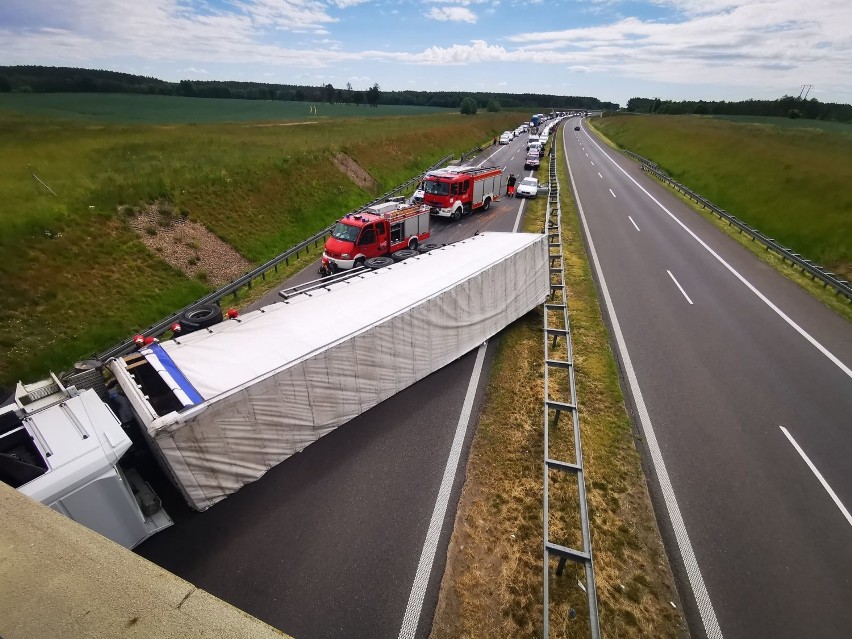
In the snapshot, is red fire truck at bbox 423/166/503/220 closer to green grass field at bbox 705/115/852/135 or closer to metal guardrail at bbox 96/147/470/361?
metal guardrail at bbox 96/147/470/361

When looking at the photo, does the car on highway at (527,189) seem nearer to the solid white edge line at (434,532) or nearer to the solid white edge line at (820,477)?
the solid white edge line at (434,532)

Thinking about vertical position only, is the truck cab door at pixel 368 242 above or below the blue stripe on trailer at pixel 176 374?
below

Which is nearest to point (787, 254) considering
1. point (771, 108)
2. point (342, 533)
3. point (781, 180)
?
point (781, 180)

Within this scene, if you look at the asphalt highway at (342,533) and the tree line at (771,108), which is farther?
the tree line at (771,108)

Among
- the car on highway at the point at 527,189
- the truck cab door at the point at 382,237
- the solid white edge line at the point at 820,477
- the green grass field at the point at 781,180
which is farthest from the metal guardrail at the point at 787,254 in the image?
the truck cab door at the point at 382,237

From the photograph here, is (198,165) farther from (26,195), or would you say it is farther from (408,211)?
(408,211)

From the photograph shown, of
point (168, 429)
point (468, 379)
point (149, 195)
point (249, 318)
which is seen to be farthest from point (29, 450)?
point (149, 195)
